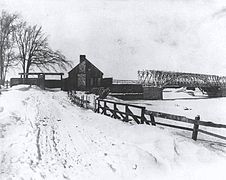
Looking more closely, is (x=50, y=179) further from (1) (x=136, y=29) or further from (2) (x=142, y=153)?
(1) (x=136, y=29)

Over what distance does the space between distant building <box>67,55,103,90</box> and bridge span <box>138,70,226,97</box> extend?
314 inches

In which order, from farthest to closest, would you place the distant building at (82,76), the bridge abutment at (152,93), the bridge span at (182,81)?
the bridge span at (182,81)
the bridge abutment at (152,93)
the distant building at (82,76)

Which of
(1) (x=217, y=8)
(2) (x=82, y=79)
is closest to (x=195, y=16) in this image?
(1) (x=217, y=8)

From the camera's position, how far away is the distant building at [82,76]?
25.2 meters

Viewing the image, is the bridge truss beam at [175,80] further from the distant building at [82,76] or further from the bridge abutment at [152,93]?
the distant building at [82,76]

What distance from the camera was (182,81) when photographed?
35.7 m

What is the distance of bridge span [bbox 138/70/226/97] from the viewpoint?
3097 cm

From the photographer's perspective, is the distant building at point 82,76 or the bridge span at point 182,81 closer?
the distant building at point 82,76

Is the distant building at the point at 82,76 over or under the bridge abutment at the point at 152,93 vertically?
over

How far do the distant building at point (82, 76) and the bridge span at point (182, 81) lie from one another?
797cm

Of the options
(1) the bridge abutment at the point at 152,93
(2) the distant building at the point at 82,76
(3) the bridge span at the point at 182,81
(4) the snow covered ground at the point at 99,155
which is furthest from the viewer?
(3) the bridge span at the point at 182,81

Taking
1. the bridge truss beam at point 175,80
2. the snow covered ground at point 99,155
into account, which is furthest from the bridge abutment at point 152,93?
the snow covered ground at point 99,155

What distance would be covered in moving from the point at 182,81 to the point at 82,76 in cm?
1832

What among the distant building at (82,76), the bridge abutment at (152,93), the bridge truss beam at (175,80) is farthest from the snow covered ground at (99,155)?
the bridge truss beam at (175,80)
